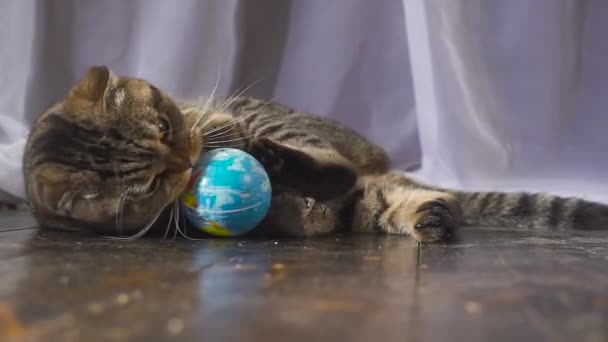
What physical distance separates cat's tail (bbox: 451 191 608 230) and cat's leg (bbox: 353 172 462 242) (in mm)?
181

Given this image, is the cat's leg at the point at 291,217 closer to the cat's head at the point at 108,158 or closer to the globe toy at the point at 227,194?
the globe toy at the point at 227,194

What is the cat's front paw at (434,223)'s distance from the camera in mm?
1272

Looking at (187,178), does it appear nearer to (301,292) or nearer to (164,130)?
(164,130)

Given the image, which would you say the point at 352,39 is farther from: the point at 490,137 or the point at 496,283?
the point at 496,283

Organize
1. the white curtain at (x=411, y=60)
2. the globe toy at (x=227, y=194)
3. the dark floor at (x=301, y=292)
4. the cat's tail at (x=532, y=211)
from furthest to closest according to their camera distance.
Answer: the white curtain at (x=411, y=60), the cat's tail at (x=532, y=211), the globe toy at (x=227, y=194), the dark floor at (x=301, y=292)

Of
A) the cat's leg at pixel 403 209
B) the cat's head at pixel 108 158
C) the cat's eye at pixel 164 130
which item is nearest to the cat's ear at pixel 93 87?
the cat's head at pixel 108 158

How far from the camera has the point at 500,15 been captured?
81.6 inches

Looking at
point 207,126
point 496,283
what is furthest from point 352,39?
point 496,283

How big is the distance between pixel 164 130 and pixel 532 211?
3.11ft

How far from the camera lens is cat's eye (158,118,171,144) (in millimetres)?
1289

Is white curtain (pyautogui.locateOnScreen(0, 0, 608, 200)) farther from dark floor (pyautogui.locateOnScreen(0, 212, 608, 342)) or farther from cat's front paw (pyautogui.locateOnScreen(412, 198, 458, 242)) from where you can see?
dark floor (pyautogui.locateOnScreen(0, 212, 608, 342))

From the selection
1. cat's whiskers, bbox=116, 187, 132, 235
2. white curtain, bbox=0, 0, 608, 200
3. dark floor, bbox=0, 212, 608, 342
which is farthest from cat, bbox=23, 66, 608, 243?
white curtain, bbox=0, 0, 608, 200

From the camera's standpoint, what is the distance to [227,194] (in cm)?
120

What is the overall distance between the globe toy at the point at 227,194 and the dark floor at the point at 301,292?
6 centimetres
